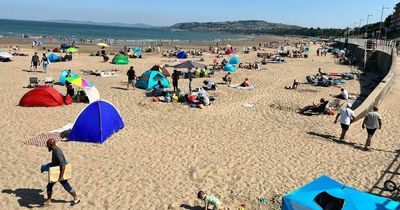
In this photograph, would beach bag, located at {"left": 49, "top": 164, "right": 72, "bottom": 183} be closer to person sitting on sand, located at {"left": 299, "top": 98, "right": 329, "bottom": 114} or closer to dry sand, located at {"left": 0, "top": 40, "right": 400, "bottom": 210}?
dry sand, located at {"left": 0, "top": 40, "right": 400, "bottom": 210}

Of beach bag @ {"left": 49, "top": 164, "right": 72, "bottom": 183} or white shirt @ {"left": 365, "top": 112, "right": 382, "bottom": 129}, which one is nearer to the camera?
beach bag @ {"left": 49, "top": 164, "right": 72, "bottom": 183}

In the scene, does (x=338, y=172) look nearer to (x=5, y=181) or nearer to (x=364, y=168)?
(x=364, y=168)

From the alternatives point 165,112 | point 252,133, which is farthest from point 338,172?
point 165,112

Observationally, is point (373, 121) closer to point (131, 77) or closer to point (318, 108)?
point (318, 108)

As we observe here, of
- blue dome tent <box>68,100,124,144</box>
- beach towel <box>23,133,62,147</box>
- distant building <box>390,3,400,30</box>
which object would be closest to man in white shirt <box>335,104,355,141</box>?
blue dome tent <box>68,100,124,144</box>

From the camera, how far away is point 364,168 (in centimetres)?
994

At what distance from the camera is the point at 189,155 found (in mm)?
10594

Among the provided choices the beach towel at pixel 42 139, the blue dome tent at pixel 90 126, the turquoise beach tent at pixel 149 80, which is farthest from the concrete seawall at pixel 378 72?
the beach towel at pixel 42 139

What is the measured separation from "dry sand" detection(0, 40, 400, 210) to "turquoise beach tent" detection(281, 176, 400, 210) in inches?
71.8

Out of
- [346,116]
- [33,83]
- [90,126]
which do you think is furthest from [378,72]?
[90,126]

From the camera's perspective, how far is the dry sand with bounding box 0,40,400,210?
8.22m

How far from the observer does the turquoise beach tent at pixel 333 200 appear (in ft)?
18.7

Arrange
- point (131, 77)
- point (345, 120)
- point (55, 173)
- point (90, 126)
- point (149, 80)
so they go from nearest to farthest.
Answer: point (55, 173), point (90, 126), point (345, 120), point (131, 77), point (149, 80)

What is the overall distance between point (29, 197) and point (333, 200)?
5872 mm
